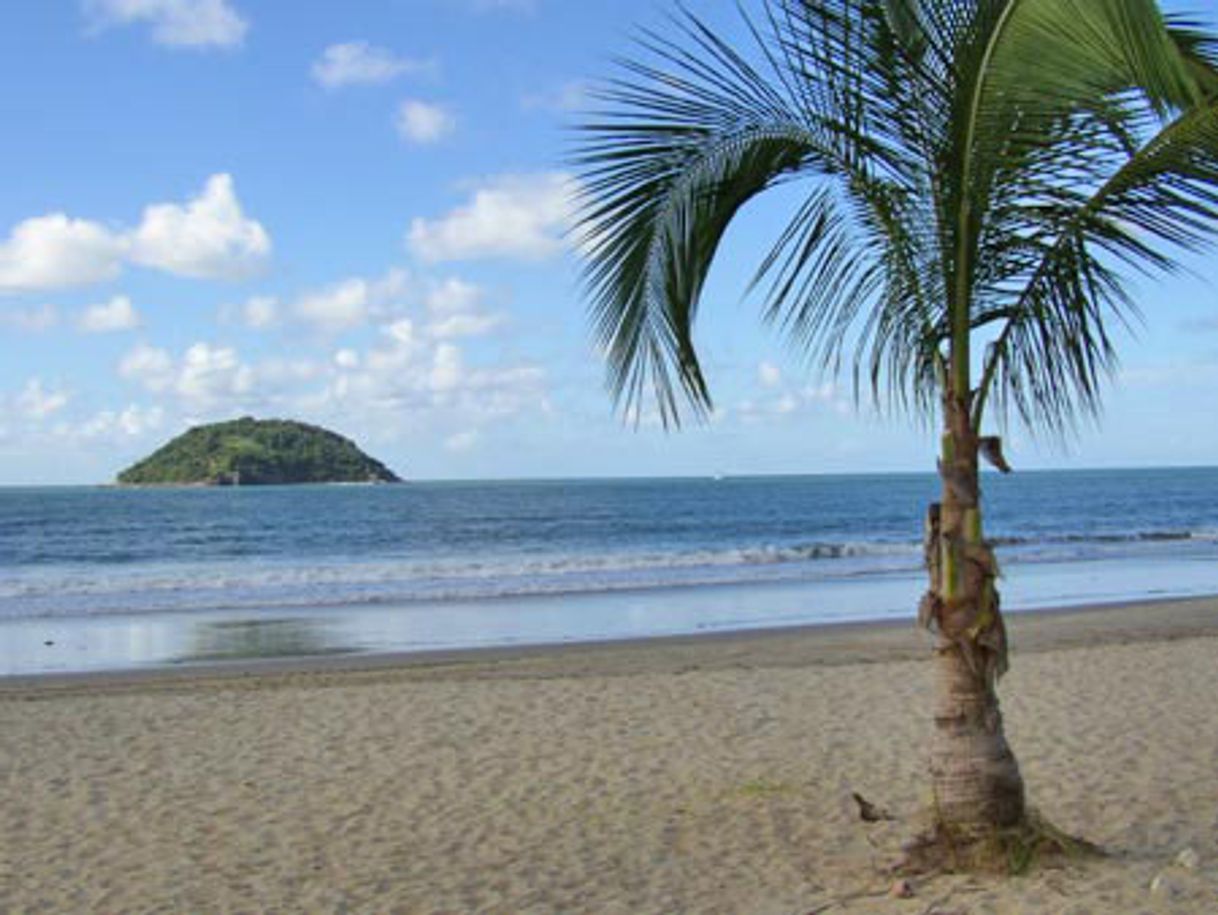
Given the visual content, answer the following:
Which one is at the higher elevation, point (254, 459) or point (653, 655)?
point (254, 459)

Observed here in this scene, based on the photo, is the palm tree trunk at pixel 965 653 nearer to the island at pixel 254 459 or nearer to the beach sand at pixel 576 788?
the beach sand at pixel 576 788

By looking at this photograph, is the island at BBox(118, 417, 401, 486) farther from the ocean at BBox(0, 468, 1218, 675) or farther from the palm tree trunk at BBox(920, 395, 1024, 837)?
the palm tree trunk at BBox(920, 395, 1024, 837)

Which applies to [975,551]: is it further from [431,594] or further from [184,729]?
[431,594]

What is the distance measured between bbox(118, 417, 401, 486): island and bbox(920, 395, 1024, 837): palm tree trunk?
129m

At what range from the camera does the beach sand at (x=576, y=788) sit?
217 inches

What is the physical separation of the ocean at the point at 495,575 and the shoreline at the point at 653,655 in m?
0.89

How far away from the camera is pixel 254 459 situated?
133 metres

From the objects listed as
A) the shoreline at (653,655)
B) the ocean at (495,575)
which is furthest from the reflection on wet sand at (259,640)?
the shoreline at (653,655)

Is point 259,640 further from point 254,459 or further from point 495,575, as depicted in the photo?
point 254,459

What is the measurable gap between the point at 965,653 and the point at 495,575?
2474 centimetres

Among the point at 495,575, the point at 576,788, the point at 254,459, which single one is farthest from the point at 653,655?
the point at 254,459

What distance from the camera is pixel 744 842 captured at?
620cm

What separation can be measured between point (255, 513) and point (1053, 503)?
44435 millimetres

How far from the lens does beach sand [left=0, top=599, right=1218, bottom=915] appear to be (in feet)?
18.0
